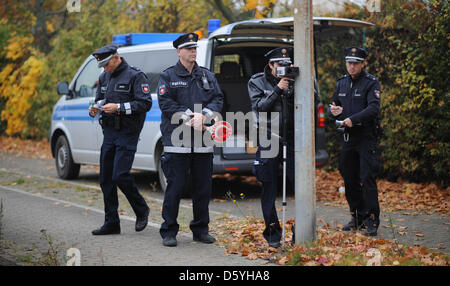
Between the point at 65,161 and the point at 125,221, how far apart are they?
14.1ft

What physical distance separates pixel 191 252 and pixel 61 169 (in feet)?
21.1

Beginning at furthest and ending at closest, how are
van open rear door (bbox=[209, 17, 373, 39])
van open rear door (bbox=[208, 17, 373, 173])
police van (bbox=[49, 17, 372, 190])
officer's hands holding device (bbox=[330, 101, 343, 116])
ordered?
police van (bbox=[49, 17, 372, 190]) → van open rear door (bbox=[208, 17, 373, 173]) → van open rear door (bbox=[209, 17, 373, 39]) → officer's hands holding device (bbox=[330, 101, 343, 116])

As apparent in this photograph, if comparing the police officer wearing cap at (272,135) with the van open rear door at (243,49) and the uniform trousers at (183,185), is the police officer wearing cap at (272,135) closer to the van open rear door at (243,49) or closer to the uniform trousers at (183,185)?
the uniform trousers at (183,185)

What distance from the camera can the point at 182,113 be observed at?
614 centimetres

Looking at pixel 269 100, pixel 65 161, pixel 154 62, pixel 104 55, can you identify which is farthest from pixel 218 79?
pixel 269 100

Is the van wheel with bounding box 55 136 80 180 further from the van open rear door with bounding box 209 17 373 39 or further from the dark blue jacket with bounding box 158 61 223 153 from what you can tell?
the dark blue jacket with bounding box 158 61 223 153

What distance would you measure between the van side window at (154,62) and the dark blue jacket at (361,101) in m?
3.16

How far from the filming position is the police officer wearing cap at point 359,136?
22.4 feet

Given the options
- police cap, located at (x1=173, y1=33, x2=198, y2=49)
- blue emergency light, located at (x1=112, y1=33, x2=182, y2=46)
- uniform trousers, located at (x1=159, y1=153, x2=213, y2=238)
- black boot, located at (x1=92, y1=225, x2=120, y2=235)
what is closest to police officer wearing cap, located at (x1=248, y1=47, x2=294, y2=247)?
uniform trousers, located at (x1=159, y1=153, x2=213, y2=238)

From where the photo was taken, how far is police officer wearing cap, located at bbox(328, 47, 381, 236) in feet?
22.4

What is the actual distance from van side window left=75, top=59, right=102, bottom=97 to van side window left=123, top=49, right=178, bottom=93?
1.04 metres

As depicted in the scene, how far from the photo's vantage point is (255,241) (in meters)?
6.38
